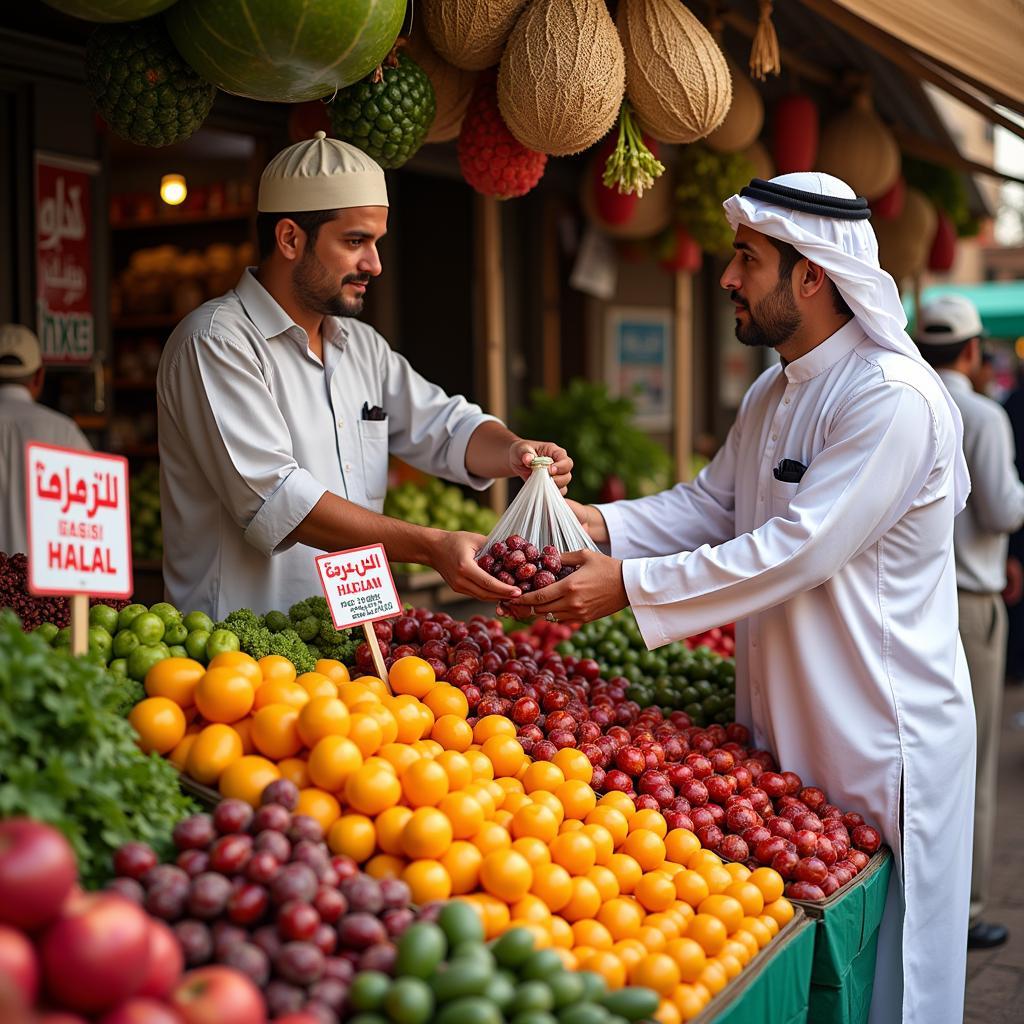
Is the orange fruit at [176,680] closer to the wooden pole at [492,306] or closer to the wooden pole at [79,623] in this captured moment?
the wooden pole at [79,623]

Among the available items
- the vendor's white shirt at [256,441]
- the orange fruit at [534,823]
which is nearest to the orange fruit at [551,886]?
the orange fruit at [534,823]

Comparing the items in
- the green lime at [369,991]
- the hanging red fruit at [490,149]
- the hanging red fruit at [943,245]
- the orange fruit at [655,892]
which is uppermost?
the hanging red fruit at [943,245]

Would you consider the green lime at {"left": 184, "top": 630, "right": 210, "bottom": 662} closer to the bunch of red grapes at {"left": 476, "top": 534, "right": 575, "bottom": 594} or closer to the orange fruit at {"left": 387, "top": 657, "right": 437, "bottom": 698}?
the orange fruit at {"left": 387, "top": 657, "right": 437, "bottom": 698}

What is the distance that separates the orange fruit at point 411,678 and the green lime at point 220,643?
36cm

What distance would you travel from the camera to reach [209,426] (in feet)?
9.45

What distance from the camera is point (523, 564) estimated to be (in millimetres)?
2664

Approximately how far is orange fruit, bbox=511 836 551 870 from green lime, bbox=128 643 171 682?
2.65 ft

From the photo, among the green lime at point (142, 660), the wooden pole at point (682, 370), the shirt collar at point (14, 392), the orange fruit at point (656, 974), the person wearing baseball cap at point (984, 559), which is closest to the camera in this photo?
the orange fruit at point (656, 974)

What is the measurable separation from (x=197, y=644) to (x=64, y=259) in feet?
11.8

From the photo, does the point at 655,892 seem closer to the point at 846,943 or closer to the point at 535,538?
the point at 846,943

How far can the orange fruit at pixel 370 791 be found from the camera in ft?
6.28

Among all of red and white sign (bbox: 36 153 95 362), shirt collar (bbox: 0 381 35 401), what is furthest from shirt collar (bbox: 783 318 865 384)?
red and white sign (bbox: 36 153 95 362)

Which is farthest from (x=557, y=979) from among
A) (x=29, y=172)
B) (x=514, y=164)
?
(x=29, y=172)

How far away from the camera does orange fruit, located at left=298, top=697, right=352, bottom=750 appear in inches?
79.0
